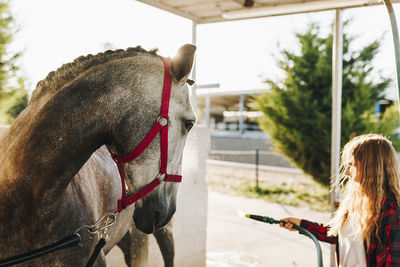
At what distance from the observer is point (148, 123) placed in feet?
4.35

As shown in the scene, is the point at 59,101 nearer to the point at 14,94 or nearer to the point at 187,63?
the point at 187,63

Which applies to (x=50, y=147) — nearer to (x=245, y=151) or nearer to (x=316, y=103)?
(x=316, y=103)

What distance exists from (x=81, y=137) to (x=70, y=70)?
284 mm

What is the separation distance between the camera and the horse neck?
4.21 ft

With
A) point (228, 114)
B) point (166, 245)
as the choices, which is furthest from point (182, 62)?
point (228, 114)

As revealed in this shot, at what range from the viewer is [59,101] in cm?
130

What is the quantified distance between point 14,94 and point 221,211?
4186 mm

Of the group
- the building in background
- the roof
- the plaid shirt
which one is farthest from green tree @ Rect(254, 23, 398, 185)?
the building in background

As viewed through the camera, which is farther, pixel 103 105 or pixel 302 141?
pixel 302 141

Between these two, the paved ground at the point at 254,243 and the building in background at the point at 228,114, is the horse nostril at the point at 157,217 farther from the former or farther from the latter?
the building in background at the point at 228,114

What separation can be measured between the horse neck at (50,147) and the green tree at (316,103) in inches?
280

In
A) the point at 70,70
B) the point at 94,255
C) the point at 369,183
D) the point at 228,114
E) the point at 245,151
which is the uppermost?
the point at 228,114

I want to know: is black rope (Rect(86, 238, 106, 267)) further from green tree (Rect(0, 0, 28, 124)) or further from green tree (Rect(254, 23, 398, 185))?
green tree (Rect(254, 23, 398, 185))

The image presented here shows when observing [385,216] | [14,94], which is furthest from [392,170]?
[14,94]
